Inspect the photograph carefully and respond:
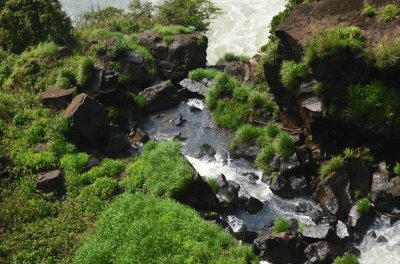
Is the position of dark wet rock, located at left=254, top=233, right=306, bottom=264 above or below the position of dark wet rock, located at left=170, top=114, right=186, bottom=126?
above

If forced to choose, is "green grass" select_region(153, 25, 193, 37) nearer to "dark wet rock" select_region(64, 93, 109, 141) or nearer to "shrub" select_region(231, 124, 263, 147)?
"dark wet rock" select_region(64, 93, 109, 141)

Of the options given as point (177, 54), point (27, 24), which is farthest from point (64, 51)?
point (177, 54)

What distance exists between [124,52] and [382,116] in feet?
56.5

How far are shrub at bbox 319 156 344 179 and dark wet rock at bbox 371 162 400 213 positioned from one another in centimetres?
151

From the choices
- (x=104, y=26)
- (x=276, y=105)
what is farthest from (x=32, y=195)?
(x=104, y=26)

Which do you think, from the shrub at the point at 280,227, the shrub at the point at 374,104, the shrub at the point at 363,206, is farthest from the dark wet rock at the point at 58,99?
the shrub at the point at 363,206

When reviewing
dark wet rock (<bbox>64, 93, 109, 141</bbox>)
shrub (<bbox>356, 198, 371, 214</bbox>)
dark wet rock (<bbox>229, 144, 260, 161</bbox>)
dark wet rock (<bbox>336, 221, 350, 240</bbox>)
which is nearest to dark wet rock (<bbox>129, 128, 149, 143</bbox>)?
dark wet rock (<bbox>64, 93, 109, 141</bbox>)

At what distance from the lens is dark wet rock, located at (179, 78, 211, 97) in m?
27.6

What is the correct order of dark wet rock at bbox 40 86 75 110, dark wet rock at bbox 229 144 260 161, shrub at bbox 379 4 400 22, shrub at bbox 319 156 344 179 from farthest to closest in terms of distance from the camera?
dark wet rock at bbox 40 86 75 110 → dark wet rock at bbox 229 144 260 161 → shrub at bbox 379 4 400 22 → shrub at bbox 319 156 344 179

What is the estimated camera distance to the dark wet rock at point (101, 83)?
2402cm

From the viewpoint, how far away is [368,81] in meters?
17.6

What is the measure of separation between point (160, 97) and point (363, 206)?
14.5 metres

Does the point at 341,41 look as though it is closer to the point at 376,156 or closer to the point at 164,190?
the point at 376,156

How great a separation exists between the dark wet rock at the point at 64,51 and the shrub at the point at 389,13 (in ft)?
63.8
